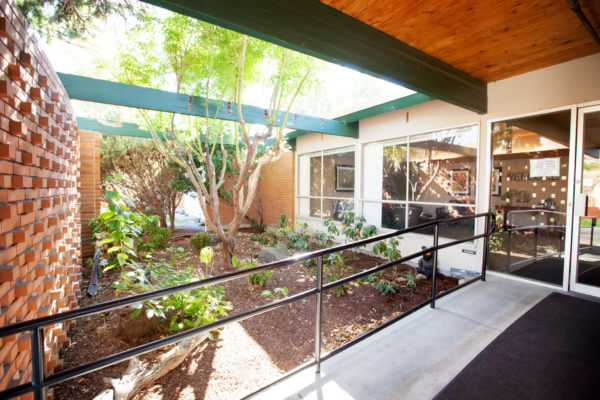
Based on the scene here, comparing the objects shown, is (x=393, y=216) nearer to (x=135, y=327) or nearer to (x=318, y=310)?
(x=318, y=310)

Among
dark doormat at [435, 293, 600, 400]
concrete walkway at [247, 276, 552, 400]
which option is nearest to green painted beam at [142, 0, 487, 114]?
concrete walkway at [247, 276, 552, 400]

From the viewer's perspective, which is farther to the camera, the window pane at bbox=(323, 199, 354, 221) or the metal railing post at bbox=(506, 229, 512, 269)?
the window pane at bbox=(323, 199, 354, 221)

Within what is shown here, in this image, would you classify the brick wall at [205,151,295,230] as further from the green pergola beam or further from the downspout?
the downspout

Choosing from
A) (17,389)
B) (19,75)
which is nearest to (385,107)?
(19,75)

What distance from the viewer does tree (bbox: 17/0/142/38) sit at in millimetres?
2816

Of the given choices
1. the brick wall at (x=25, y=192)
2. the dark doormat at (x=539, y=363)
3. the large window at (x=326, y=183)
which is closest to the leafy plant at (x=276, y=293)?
the dark doormat at (x=539, y=363)

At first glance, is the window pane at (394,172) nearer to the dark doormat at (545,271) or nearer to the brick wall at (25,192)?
the dark doormat at (545,271)

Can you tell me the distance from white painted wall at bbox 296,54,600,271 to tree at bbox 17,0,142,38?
4527 millimetres

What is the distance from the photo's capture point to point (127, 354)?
1.15 metres

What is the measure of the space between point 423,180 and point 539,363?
3.52 metres

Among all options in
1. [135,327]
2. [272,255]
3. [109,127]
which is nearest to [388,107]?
[272,255]

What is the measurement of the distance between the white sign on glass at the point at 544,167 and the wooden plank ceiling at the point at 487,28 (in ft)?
3.75

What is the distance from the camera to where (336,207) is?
7.29 meters

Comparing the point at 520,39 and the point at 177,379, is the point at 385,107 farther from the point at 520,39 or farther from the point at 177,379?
the point at 177,379
